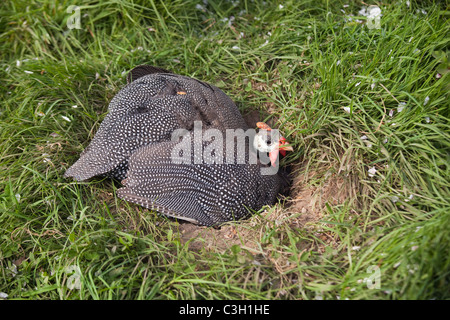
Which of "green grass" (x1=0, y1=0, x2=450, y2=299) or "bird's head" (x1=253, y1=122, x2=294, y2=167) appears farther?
"bird's head" (x1=253, y1=122, x2=294, y2=167)

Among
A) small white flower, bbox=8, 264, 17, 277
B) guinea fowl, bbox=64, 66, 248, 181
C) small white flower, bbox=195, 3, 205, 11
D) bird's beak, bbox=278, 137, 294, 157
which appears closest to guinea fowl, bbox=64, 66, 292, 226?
guinea fowl, bbox=64, 66, 248, 181

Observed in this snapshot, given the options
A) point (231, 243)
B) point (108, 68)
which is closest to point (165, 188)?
point (231, 243)

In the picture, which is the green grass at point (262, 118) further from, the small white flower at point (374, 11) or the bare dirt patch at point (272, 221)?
the small white flower at point (374, 11)

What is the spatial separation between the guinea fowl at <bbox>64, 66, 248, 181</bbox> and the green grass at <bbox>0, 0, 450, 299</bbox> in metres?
0.27

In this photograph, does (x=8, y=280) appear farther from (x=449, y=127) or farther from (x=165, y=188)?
(x=449, y=127)

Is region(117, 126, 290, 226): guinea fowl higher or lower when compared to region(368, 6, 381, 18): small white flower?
lower

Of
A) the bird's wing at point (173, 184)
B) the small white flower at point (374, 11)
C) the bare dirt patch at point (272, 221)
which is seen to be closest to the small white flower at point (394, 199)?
the bare dirt patch at point (272, 221)

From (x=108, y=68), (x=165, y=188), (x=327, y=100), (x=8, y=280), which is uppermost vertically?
(x=108, y=68)

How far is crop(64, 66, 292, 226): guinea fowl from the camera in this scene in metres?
2.57

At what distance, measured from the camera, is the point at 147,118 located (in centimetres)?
268

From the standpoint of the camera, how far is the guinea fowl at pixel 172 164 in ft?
8.44

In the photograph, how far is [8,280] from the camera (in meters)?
2.38

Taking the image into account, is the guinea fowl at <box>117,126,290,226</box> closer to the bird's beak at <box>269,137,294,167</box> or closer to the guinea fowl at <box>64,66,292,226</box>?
the guinea fowl at <box>64,66,292,226</box>
